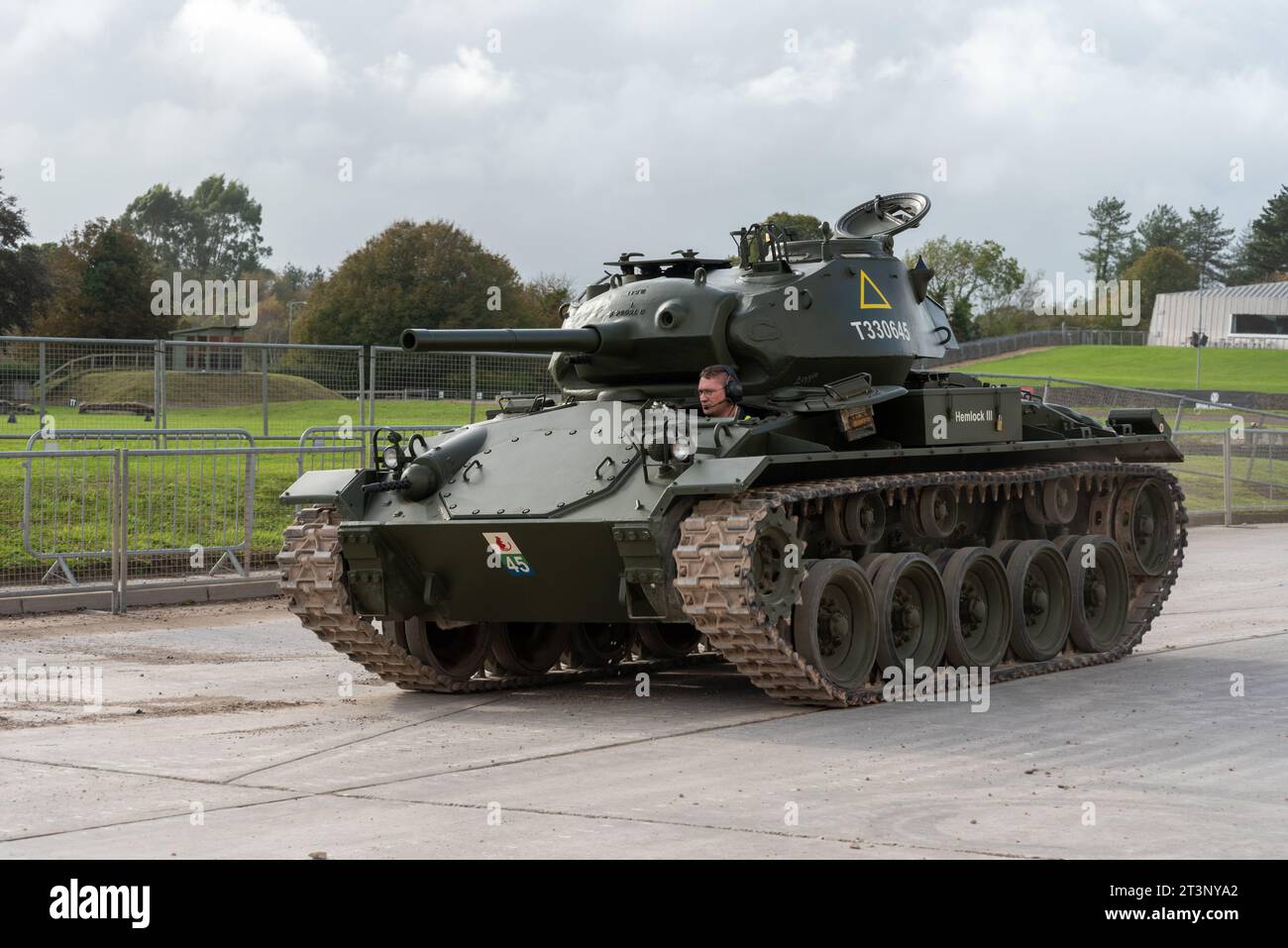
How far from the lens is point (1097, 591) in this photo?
15.3m

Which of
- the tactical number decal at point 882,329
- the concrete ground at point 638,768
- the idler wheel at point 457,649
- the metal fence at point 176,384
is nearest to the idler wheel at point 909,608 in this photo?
the concrete ground at point 638,768

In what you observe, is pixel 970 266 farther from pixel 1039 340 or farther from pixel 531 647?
pixel 531 647

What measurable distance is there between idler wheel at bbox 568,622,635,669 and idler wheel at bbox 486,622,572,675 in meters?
0.11

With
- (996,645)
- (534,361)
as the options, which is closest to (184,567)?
(534,361)

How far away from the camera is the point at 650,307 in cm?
1330

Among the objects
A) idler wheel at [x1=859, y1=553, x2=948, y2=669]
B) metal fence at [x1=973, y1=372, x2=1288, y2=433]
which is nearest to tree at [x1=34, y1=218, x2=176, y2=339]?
metal fence at [x1=973, y1=372, x2=1288, y2=433]

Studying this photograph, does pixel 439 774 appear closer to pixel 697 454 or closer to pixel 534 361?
pixel 697 454

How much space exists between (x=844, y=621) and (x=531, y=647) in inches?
113

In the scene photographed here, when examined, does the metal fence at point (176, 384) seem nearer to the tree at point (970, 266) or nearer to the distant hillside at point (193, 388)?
the distant hillside at point (193, 388)

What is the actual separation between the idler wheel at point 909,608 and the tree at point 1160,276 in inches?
4270

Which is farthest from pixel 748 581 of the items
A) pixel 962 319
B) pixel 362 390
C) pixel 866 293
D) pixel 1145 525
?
pixel 962 319

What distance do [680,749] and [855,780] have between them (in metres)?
1.38

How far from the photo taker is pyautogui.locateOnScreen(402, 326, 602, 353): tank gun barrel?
11586mm
